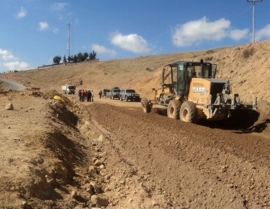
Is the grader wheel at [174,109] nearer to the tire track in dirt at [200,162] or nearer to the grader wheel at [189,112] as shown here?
the grader wheel at [189,112]

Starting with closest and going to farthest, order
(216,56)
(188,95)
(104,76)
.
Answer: (188,95)
(216,56)
(104,76)

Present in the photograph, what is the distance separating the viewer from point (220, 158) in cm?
1002

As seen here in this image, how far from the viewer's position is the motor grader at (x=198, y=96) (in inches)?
626

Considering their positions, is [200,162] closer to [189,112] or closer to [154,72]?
[189,112]

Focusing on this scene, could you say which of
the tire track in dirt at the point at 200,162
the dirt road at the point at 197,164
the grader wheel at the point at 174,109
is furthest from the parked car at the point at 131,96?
the dirt road at the point at 197,164

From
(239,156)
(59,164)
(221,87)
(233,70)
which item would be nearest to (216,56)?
(233,70)

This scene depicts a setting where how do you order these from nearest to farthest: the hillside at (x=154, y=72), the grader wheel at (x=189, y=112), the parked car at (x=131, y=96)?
the grader wheel at (x=189, y=112), the hillside at (x=154, y=72), the parked car at (x=131, y=96)

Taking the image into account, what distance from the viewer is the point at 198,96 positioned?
1741 cm

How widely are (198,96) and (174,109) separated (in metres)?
1.70

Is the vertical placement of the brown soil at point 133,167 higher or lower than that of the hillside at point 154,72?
lower

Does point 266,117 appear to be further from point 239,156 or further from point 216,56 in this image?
point 216,56

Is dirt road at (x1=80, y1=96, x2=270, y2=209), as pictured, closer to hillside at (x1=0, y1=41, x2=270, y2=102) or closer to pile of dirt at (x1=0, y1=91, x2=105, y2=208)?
pile of dirt at (x1=0, y1=91, x2=105, y2=208)

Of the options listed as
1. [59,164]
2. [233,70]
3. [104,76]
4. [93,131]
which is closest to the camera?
[59,164]

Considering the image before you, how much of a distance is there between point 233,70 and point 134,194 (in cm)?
3529
